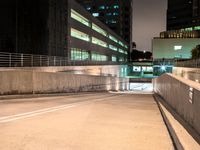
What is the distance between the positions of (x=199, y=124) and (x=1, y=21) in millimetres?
35820

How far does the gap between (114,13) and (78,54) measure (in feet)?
282

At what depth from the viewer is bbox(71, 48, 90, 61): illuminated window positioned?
1661 inches

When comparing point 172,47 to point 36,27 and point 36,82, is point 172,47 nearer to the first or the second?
point 36,27

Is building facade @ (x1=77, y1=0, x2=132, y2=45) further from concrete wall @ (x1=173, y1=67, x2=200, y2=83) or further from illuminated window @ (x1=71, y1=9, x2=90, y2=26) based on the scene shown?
concrete wall @ (x1=173, y1=67, x2=200, y2=83)

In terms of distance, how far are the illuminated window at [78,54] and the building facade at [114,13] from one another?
75.9m

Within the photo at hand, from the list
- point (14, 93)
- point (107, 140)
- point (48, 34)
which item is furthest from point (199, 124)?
point (48, 34)

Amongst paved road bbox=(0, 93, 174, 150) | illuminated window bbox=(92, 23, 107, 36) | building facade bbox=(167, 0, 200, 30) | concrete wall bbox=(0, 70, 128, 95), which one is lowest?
paved road bbox=(0, 93, 174, 150)

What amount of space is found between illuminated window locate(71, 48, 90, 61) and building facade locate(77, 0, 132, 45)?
2987 inches

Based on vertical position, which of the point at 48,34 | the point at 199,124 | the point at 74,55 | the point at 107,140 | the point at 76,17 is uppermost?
the point at 76,17

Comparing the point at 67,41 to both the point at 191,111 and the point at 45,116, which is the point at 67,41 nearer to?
the point at 45,116

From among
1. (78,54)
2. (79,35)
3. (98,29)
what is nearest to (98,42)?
(98,29)

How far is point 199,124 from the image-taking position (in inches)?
185

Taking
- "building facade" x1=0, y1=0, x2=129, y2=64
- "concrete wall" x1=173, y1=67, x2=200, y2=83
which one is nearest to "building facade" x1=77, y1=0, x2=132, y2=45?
"building facade" x1=0, y1=0, x2=129, y2=64

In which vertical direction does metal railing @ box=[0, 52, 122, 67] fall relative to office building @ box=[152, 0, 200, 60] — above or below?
below
